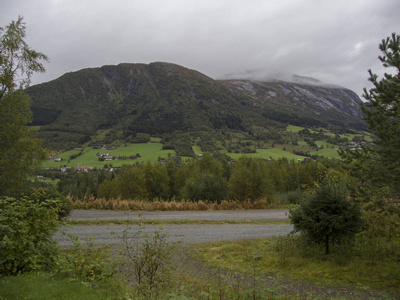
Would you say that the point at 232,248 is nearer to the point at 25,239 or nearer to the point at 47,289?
the point at 47,289

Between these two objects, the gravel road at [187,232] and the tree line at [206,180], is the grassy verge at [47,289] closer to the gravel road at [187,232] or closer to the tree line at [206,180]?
the gravel road at [187,232]

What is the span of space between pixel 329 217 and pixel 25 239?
8.64m

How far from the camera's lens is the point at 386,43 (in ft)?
23.6

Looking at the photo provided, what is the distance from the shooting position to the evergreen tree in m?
6.66

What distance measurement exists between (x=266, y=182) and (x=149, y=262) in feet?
83.0

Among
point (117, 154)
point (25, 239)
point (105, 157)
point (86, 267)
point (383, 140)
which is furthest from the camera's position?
point (117, 154)

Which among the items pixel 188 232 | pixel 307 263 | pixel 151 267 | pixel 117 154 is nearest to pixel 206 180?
pixel 188 232

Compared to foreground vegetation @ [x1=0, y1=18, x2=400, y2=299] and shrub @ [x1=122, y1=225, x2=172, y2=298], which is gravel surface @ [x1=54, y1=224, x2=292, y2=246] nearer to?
foreground vegetation @ [x1=0, y1=18, x2=400, y2=299]

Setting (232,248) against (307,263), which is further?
(232,248)

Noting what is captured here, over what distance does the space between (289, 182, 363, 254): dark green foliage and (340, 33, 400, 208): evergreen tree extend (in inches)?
45.8

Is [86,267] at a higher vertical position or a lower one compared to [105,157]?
lower

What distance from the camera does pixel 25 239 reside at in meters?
5.26

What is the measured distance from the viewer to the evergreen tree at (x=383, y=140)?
666 centimetres

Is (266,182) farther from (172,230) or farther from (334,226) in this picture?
(334,226)
